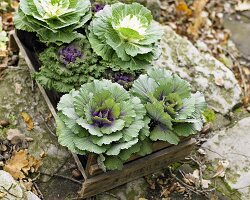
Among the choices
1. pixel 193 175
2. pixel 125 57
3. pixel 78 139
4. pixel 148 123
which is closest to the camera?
pixel 78 139

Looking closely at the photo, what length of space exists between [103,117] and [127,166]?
0.51 metres

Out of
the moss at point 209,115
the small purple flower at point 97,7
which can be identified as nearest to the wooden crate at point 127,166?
the moss at point 209,115

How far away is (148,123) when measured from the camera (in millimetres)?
3189

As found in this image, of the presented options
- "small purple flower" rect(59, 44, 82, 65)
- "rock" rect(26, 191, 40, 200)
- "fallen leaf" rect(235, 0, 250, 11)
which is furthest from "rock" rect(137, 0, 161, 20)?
"rock" rect(26, 191, 40, 200)

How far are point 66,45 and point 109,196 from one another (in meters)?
1.21

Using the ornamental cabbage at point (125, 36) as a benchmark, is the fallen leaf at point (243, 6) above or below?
below

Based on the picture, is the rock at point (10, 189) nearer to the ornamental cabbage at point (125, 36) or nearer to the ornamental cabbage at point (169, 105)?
the ornamental cabbage at point (169, 105)

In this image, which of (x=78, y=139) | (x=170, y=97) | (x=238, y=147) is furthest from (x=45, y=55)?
(x=238, y=147)

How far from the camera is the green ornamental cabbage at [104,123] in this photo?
2.96 meters

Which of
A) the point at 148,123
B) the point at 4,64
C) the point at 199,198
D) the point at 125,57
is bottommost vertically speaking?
the point at 199,198

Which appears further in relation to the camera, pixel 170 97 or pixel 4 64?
pixel 4 64

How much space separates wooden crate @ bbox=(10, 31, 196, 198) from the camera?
3.23 meters

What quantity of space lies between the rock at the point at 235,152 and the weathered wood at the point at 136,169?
0.38 meters

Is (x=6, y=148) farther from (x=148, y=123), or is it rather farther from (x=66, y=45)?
(x=148, y=123)
